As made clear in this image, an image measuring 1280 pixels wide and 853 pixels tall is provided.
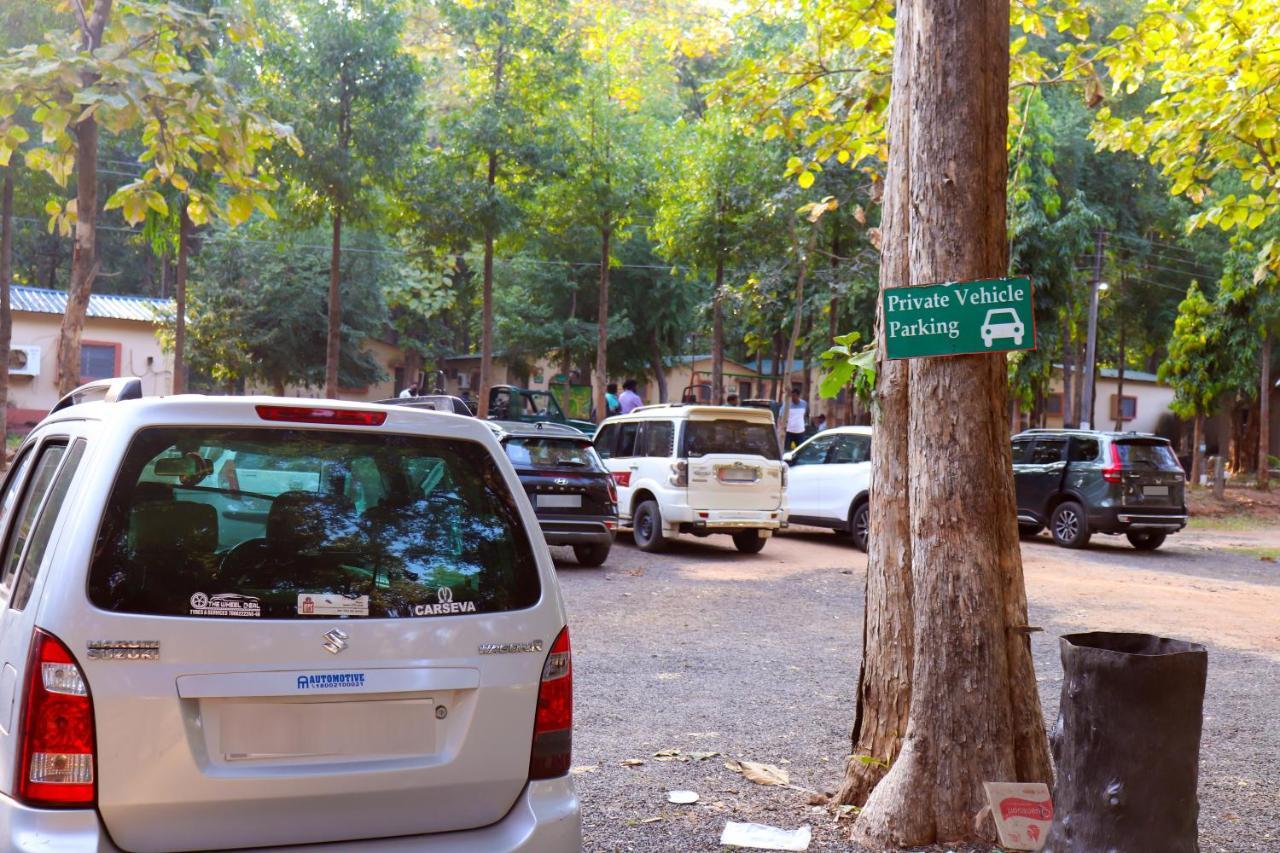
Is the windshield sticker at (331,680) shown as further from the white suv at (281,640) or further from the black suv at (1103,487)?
the black suv at (1103,487)

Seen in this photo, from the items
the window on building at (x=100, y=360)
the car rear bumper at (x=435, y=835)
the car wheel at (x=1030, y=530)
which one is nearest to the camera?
the car rear bumper at (x=435, y=835)

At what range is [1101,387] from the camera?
5425cm

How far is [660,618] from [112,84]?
664cm

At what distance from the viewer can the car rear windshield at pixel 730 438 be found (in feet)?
53.8

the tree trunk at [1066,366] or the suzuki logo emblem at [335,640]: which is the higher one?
the tree trunk at [1066,366]

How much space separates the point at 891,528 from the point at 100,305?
4332cm

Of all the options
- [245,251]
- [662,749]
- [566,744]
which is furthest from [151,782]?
[245,251]

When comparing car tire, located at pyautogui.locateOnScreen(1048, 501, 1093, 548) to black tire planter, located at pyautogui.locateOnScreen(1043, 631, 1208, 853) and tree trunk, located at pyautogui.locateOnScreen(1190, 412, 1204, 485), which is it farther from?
black tire planter, located at pyautogui.locateOnScreen(1043, 631, 1208, 853)

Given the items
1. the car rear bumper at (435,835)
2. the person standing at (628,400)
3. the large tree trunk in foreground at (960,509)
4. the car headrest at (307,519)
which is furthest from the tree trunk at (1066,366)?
the car headrest at (307,519)

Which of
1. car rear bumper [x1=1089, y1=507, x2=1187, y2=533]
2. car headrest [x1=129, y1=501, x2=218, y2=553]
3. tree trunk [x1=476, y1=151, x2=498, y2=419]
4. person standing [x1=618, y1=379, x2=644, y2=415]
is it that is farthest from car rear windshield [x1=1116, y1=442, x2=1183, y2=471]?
car headrest [x1=129, y1=501, x2=218, y2=553]

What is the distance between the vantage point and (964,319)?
201 inches

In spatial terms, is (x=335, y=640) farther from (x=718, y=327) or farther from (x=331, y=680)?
(x=718, y=327)

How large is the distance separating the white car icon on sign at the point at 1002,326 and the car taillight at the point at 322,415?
8.38 ft

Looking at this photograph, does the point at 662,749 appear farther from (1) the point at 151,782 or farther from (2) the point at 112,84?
(2) the point at 112,84
